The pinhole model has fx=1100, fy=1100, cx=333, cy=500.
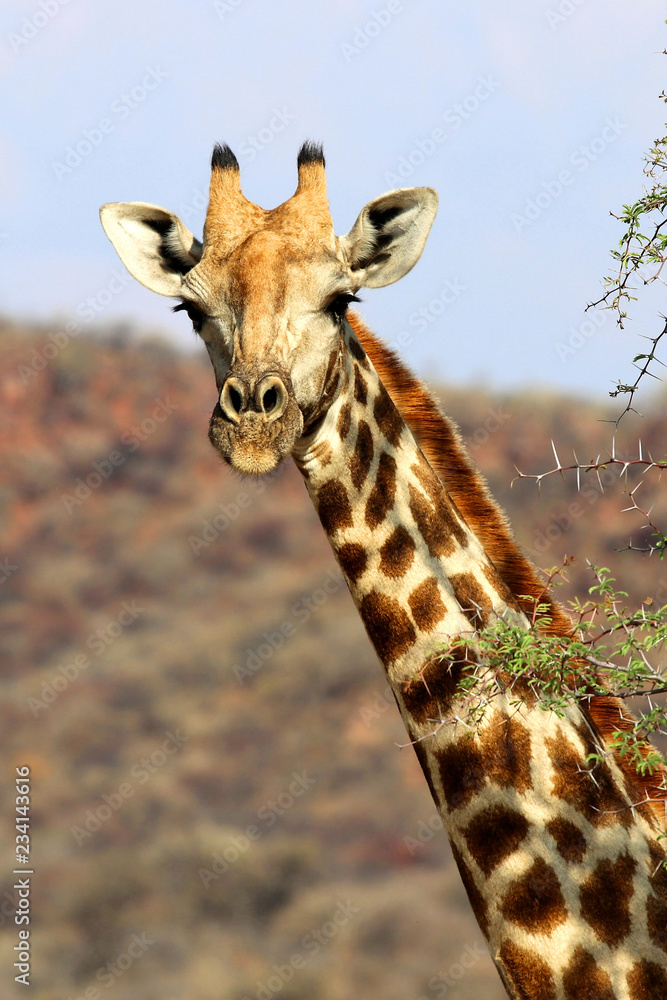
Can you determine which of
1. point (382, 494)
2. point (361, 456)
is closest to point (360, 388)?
point (361, 456)

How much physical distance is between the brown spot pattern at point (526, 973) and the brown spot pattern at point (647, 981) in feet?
1.00

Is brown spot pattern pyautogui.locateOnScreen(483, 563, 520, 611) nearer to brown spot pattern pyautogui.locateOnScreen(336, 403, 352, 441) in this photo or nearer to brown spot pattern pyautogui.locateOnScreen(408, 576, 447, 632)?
brown spot pattern pyautogui.locateOnScreen(408, 576, 447, 632)

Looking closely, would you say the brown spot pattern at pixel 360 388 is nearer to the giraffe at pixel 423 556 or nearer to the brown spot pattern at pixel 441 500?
the giraffe at pixel 423 556

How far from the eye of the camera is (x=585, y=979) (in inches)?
166

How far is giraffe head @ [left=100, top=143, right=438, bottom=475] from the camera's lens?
444cm

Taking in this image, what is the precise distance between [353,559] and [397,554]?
191 millimetres

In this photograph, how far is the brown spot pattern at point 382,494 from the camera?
477 centimetres

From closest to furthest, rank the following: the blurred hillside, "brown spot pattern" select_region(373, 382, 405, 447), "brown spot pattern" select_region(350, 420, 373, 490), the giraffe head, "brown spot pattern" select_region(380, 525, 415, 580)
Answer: the giraffe head < "brown spot pattern" select_region(380, 525, 415, 580) < "brown spot pattern" select_region(350, 420, 373, 490) < "brown spot pattern" select_region(373, 382, 405, 447) < the blurred hillside

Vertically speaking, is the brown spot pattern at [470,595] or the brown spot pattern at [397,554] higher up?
the brown spot pattern at [397,554]

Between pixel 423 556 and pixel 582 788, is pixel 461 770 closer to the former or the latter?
pixel 582 788

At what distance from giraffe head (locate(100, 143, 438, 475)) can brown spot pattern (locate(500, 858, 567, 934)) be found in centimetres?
192

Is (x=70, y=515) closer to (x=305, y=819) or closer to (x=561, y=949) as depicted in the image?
(x=305, y=819)

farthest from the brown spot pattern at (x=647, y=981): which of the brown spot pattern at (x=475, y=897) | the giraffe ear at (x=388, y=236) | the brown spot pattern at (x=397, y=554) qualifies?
the giraffe ear at (x=388, y=236)

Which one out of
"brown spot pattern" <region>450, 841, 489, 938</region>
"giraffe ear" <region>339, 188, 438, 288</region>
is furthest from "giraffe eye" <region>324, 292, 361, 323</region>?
"brown spot pattern" <region>450, 841, 489, 938</region>
